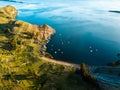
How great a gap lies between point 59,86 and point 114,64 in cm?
6223

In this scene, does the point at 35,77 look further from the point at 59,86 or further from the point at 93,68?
the point at 93,68

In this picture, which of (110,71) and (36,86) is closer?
(36,86)

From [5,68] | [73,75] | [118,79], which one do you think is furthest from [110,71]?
[5,68]

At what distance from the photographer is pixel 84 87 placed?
151750 mm

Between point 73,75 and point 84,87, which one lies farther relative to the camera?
point 73,75

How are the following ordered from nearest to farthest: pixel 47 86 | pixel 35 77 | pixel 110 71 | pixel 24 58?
pixel 47 86 < pixel 35 77 < pixel 110 71 < pixel 24 58

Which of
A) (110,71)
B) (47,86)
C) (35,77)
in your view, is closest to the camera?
(47,86)

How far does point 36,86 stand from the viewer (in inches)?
5906

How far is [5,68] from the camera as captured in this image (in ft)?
544

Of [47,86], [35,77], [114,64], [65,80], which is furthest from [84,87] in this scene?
[114,64]

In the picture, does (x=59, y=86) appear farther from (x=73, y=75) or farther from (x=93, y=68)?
(x=93, y=68)


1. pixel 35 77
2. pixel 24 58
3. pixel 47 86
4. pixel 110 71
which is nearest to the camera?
pixel 47 86

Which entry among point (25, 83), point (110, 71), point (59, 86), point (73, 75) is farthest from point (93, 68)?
point (25, 83)

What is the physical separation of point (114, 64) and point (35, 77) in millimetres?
68866
